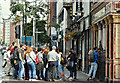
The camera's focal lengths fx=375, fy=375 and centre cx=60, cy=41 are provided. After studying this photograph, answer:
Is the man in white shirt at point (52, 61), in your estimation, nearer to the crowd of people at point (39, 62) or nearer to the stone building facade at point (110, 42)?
the crowd of people at point (39, 62)

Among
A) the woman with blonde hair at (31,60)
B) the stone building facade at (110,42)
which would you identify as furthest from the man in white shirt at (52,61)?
the stone building facade at (110,42)

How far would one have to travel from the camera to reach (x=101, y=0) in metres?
20.7

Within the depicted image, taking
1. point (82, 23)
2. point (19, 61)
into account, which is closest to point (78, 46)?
point (82, 23)

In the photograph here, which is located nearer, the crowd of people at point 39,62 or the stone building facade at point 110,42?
the stone building facade at point 110,42

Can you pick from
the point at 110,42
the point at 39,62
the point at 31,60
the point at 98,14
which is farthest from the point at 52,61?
the point at 98,14

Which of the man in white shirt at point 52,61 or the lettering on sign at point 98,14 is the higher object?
the lettering on sign at point 98,14

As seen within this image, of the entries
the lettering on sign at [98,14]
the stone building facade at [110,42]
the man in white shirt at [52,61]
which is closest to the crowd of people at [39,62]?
the man in white shirt at [52,61]

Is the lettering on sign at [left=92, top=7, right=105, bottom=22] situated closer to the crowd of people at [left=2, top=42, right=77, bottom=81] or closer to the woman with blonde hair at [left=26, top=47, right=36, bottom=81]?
the crowd of people at [left=2, top=42, right=77, bottom=81]

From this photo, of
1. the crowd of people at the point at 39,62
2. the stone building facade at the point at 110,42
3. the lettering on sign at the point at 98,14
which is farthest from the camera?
the lettering on sign at the point at 98,14

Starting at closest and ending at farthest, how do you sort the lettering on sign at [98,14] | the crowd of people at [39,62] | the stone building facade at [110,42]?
1. the stone building facade at [110,42]
2. the crowd of people at [39,62]
3. the lettering on sign at [98,14]

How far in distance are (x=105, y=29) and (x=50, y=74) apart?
3.75 m

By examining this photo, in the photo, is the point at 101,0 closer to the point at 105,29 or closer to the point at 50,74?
the point at 105,29

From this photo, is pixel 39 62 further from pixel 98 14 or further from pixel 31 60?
pixel 98 14

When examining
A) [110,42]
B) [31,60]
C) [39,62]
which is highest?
[110,42]
